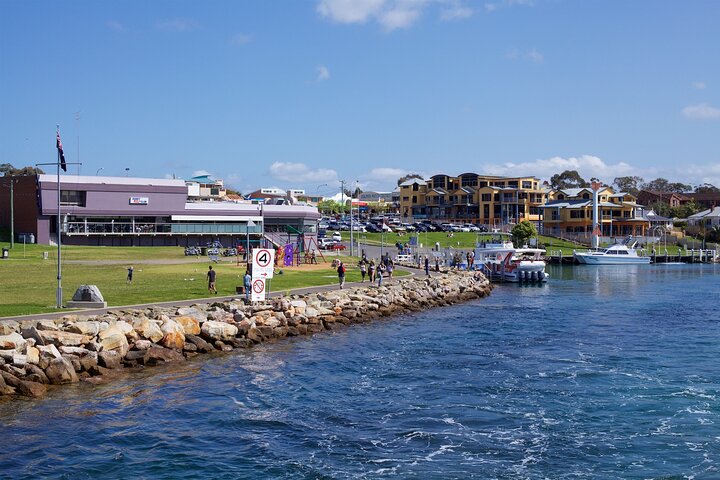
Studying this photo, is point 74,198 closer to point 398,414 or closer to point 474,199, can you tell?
point 398,414

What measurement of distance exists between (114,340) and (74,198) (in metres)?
62.7

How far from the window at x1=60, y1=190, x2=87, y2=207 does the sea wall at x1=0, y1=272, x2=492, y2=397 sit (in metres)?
51.3

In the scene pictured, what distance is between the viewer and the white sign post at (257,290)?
38.6m

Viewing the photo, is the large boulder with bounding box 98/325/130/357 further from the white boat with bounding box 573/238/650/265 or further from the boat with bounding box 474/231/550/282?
the white boat with bounding box 573/238/650/265

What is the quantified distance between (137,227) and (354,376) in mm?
67703

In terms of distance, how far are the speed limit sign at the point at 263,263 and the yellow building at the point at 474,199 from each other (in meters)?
108

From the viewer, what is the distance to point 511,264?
77.7 m

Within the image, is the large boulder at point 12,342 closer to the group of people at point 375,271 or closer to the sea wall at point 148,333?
the sea wall at point 148,333

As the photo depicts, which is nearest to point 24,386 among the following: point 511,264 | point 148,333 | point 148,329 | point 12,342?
point 12,342

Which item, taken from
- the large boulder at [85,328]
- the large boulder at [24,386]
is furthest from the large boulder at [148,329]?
the large boulder at [24,386]

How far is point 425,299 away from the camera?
171 ft

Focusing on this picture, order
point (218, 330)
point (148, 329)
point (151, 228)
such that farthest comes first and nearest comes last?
point (151, 228), point (218, 330), point (148, 329)

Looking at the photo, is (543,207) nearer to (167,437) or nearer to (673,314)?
(673,314)

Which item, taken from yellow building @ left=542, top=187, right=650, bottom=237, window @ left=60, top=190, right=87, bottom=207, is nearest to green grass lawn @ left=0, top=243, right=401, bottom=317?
window @ left=60, top=190, right=87, bottom=207
